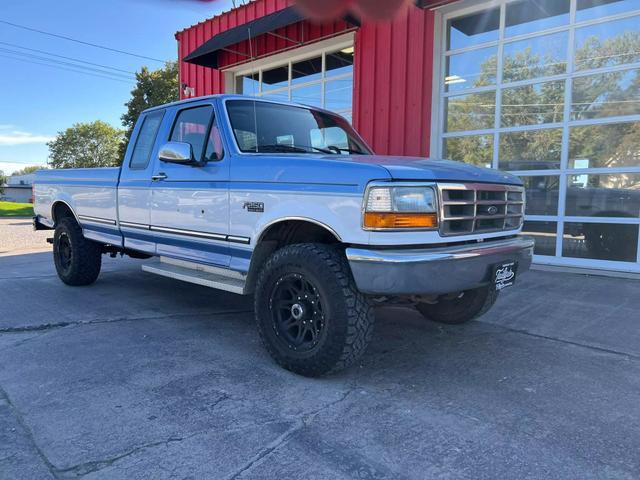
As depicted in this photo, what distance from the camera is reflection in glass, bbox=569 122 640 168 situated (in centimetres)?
655

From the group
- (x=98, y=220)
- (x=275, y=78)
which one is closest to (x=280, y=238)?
(x=98, y=220)

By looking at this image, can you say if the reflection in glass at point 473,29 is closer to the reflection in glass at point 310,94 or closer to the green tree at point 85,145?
the reflection in glass at point 310,94

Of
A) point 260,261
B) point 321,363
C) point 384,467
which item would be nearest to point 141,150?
point 260,261

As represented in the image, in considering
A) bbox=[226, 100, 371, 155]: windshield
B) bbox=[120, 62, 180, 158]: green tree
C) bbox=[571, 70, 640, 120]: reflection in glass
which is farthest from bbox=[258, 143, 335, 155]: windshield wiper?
bbox=[120, 62, 180, 158]: green tree

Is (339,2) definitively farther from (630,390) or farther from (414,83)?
(630,390)

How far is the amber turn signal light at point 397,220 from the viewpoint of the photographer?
9.52 ft

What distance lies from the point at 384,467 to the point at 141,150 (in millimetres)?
4038

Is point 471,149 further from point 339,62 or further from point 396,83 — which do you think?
point 339,62

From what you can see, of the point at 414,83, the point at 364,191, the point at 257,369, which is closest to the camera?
the point at 364,191

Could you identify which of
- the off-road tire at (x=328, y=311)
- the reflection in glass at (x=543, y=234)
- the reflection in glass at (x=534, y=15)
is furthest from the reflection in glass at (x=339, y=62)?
the off-road tire at (x=328, y=311)

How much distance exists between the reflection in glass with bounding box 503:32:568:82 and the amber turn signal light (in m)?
5.56

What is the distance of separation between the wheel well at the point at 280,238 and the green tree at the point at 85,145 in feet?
237

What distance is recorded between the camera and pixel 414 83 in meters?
8.16

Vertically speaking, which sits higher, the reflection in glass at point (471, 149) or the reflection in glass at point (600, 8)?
the reflection in glass at point (600, 8)
